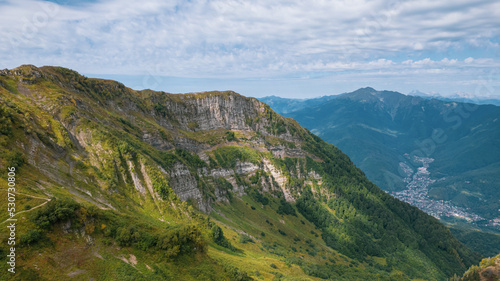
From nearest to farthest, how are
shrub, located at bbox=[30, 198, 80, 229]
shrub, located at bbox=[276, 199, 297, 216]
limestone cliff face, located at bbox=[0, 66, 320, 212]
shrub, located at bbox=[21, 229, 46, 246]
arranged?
shrub, located at bbox=[21, 229, 46, 246] → shrub, located at bbox=[30, 198, 80, 229] → limestone cliff face, located at bbox=[0, 66, 320, 212] → shrub, located at bbox=[276, 199, 297, 216]

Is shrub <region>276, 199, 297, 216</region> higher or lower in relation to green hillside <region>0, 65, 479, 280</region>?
lower

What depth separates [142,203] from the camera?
9681cm

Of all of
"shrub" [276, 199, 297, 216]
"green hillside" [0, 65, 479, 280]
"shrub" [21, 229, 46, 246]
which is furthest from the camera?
"shrub" [276, 199, 297, 216]

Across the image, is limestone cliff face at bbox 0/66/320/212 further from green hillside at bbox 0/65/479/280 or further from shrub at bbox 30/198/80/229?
shrub at bbox 30/198/80/229

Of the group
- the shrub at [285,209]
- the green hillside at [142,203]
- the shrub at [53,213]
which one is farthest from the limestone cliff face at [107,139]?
the shrub at [285,209]

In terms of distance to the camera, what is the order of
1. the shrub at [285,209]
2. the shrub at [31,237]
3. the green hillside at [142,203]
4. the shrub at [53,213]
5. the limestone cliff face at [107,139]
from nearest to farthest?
the shrub at [31,237], the shrub at [53,213], the green hillside at [142,203], the limestone cliff face at [107,139], the shrub at [285,209]

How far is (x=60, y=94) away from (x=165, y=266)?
89.8 metres

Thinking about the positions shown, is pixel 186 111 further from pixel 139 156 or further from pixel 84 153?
pixel 84 153

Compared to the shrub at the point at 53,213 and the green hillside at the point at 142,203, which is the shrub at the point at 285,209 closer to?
the green hillside at the point at 142,203

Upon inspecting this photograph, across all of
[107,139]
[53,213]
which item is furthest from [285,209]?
[53,213]

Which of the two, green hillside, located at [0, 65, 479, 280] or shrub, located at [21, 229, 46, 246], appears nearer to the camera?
shrub, located at [21, 229, 46, 246]

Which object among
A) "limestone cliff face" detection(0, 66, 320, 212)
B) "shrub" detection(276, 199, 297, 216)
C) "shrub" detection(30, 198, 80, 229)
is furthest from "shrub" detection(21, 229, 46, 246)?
"shrub" detection(276, 199, 297, 216)

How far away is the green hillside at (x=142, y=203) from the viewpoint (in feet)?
160

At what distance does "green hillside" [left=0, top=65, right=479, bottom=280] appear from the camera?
4891 centimetres
